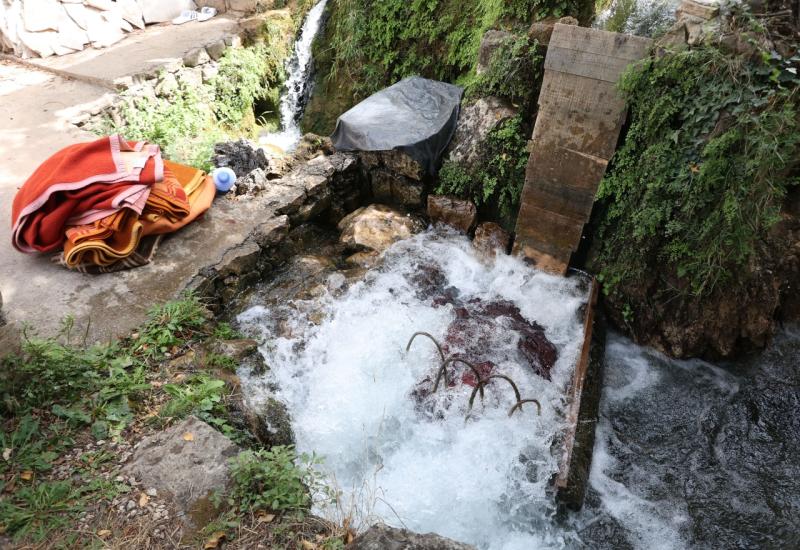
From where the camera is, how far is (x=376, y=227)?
6363 mm

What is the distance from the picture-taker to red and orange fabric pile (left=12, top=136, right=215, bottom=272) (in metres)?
4.92

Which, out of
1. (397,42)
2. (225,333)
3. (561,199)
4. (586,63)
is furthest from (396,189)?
(225,333)

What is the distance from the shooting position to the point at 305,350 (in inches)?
194

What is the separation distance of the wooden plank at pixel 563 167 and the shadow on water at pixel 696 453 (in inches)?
70.6

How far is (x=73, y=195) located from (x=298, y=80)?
5303mm

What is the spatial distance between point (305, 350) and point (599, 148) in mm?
3736

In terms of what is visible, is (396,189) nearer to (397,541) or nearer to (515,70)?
(515,70)

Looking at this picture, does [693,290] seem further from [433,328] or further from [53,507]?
[53,507]

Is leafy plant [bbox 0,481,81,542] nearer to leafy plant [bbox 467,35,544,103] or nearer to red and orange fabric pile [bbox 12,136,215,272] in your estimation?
red and orange fabric pile [bbox 12,136,215,272]

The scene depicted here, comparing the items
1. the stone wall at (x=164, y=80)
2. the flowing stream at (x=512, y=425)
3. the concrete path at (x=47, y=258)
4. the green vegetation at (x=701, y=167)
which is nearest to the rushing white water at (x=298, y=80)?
the stone wall at (x=164, y=80)

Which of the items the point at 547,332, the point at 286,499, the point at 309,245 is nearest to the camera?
the point at 286,499

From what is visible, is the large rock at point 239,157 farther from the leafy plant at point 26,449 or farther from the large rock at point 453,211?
the leafy plant at point 26,449

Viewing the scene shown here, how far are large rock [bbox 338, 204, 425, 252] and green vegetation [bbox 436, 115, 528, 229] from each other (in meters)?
0.74

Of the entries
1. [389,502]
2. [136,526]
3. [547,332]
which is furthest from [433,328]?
[136,526]
